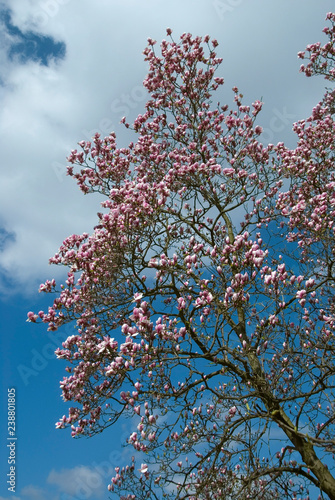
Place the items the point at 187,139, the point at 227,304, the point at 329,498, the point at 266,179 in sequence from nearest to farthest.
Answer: the point at 227,304 → the point at 329,498 → the point at 266,179 → the point at 187,139

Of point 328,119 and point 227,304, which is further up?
point 328,119

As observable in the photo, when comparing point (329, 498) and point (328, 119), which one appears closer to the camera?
point (329, 498)

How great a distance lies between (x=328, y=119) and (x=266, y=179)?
297 centimetres

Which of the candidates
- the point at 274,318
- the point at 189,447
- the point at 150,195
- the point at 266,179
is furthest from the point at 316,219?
the point at 189,447

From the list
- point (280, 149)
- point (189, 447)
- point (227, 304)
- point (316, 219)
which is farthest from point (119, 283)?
point (280, 149)

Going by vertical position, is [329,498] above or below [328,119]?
below

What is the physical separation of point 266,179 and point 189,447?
5.81m

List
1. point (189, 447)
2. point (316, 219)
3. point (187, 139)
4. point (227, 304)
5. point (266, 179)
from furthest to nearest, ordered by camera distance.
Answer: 1. point (187, 139)
2. point (266, 179)
3. point (316, 219)
4. point (189, 447)
5. point (227, 304)

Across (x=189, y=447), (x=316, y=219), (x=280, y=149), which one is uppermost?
(x=280, y=149)

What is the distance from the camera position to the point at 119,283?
6.79 metres

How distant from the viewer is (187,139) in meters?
10.2

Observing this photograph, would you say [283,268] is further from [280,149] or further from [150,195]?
[280,149]

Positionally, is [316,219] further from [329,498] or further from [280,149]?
[329,498]

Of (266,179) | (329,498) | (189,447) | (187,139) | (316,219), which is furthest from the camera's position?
(187,139)
